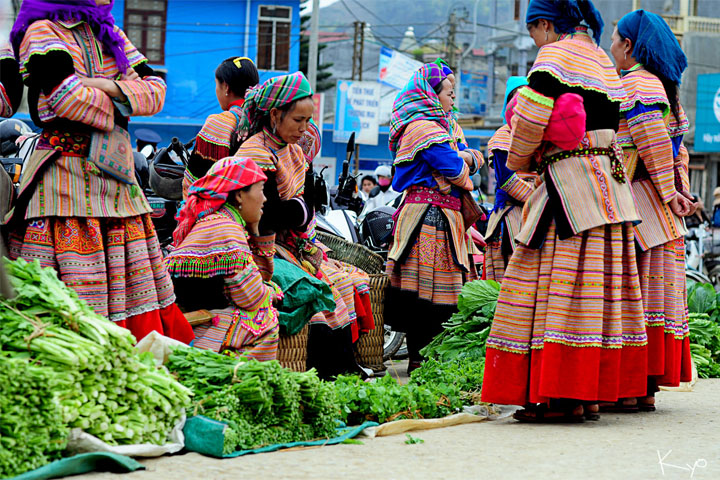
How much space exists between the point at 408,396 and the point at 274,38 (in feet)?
105

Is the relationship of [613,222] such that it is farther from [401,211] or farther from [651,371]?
[401,211]

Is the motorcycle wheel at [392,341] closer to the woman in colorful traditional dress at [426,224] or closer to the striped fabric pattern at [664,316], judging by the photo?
the woman in colorful traditional dress at [426,224]

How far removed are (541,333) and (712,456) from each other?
107 centimetres

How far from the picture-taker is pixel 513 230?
8297 mm

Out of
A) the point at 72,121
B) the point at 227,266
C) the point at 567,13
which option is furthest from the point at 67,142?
the point at 567,13

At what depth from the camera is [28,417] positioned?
3.44 meters

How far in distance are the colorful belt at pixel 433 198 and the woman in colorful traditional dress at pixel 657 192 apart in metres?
2.05

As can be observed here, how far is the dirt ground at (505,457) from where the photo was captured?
3.88 meters

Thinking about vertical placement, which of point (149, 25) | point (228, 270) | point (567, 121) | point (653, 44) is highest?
point (149, 25)

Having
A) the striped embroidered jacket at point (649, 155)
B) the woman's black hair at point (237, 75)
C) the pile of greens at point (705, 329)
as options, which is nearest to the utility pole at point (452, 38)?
the pile of greens at point (705, 329)

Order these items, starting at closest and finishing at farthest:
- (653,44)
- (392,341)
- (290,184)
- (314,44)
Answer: (653,44), (290,184), (392,341), (314,44)

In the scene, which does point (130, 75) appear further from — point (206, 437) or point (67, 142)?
point (206, 437)

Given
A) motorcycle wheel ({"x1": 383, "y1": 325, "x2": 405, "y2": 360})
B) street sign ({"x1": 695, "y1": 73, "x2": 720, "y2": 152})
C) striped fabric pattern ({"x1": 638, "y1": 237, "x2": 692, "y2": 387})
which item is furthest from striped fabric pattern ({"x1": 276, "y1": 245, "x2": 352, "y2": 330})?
street sign ({"x1": 695, "y1": 73, "x2": 720, "y2": 152})

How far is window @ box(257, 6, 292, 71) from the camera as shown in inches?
1433
